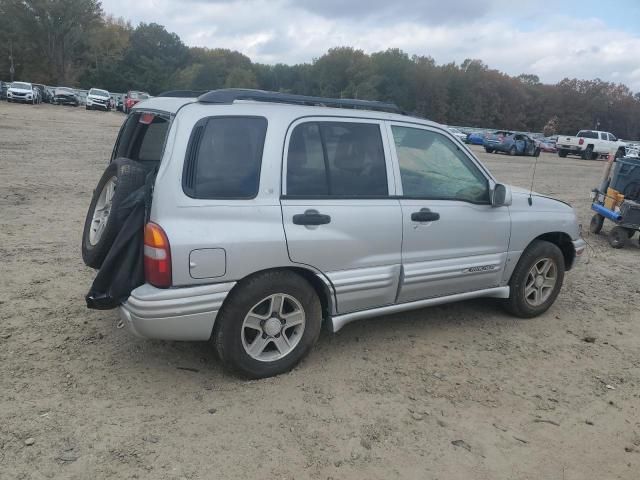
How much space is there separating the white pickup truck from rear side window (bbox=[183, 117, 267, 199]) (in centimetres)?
3739

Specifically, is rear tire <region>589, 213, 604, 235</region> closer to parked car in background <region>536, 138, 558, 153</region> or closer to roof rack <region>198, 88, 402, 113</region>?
roof rack <region>198, 88, 402, 113</region>

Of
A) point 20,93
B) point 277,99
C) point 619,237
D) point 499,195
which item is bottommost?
point 619,237

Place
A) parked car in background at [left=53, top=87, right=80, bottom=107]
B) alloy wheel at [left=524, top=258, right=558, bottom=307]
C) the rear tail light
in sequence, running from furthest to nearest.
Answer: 1. parked car in background at [left=53, top=87, right=80, bottom=107]
2. alloy wheel at [left=524, top=258, right=558, bottom=307]
3. the rear tail light

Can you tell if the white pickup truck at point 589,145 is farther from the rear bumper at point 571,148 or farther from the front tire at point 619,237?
the front tire at point 619,237

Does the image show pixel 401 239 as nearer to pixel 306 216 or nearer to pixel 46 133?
pixel 306 216

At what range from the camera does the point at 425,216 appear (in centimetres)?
407

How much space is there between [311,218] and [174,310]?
1040 millimetres

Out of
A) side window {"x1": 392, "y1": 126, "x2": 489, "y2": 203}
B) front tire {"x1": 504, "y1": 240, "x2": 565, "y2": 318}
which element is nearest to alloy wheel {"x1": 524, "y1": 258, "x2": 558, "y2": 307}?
front tire {"x1": 504, "y1": 240, "x2": 565, "y2": 318}

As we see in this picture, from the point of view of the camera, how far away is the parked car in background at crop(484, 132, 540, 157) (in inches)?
1331

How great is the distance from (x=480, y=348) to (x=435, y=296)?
0.56m

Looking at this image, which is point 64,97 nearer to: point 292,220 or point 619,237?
point 619,237

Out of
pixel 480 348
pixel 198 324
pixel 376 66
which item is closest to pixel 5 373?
pixel 198 324

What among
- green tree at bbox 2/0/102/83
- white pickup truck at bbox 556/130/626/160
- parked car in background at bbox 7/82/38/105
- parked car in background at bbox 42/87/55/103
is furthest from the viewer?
green tree at bbox 2/0/102/83

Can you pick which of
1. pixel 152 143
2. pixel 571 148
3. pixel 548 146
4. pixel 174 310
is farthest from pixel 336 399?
pixel 548 146
